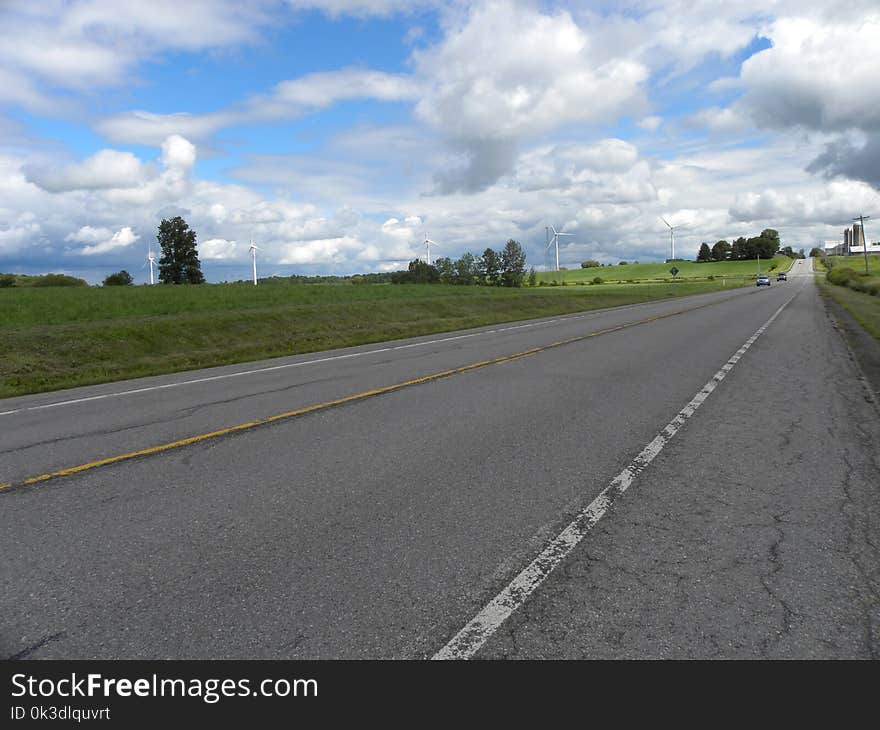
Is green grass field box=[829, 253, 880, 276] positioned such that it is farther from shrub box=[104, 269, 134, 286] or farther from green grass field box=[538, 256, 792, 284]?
→ shrub box=[104, 269, 134, 286]

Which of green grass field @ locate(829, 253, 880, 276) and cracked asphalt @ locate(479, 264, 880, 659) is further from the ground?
green grass field @ locate(829, 253, 880, 276)

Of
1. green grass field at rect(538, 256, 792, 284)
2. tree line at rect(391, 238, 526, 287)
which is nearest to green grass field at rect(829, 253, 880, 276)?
green grass field at rect(538, 256, 792, 284)

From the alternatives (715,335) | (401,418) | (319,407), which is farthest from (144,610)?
(715,335)

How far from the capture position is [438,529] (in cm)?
455

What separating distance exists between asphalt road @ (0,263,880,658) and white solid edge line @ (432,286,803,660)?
5 centimetres

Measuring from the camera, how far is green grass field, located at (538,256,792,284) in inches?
6329

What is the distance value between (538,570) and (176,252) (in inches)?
4067

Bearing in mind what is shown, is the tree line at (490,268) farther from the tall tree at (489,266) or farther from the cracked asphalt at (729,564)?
the cracked asphalt at (729,564)

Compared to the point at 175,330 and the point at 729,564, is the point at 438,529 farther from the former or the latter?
the point at 175,330

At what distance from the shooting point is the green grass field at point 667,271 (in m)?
161

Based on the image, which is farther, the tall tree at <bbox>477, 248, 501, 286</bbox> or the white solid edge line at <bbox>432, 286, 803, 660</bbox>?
the tall tree at <bbox>477, 248, 501, 286</bbox>

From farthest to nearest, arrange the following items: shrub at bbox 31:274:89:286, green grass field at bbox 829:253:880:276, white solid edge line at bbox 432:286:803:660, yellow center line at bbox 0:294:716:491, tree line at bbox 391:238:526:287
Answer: tree line at bbox 391:238:526:287, green grass field at bbox 829:253:880:276, shrub at bbox 31:274:89:286, yellow center line at bbox 0:294:716:491, white solid edge line at bbox 432:286:803:660

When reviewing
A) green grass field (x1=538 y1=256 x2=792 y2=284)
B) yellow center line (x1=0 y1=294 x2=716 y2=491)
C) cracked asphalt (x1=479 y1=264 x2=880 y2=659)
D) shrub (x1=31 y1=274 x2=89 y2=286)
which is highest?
green grass field (x1=538 y1=256 x2=792 y2=284)

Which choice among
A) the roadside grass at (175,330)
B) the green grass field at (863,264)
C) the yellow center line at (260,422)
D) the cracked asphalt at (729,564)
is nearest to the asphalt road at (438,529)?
the cracked asphalt at (729,564)
